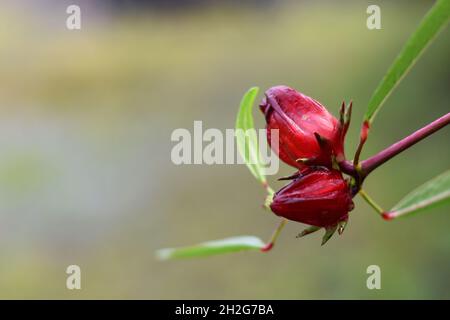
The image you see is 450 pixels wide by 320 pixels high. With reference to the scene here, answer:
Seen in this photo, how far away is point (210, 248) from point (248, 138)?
0.63ft

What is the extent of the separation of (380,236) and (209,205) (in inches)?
41.2

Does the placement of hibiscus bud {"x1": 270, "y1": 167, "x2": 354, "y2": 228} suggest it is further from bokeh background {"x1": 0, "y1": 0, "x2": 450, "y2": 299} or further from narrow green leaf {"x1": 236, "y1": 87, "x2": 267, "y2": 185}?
bokeh background {"x1": 0, "y1": 0, "x2": 450, "y2": 299}

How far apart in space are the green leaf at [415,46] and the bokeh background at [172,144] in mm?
2179

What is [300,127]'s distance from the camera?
1.98 feet

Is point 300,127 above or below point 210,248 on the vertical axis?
above

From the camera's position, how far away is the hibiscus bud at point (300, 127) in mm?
596

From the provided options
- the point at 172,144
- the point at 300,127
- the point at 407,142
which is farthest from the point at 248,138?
the point at 172,144

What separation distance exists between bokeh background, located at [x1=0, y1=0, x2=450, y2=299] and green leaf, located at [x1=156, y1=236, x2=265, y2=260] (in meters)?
2.10

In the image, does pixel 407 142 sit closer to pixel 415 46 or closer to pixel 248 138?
pixel 415 46

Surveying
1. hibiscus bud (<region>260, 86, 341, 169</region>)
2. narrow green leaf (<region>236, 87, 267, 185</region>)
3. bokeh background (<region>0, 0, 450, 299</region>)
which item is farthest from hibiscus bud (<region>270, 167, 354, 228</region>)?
bokeh background (<region>0, 0, 450, 299</region>)

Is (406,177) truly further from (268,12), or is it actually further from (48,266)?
(268,12)

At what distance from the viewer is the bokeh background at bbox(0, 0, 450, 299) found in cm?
320

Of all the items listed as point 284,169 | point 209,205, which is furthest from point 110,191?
point 284,169

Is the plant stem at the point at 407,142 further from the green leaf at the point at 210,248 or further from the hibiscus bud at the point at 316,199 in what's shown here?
the green leaf at the point at 210,248
